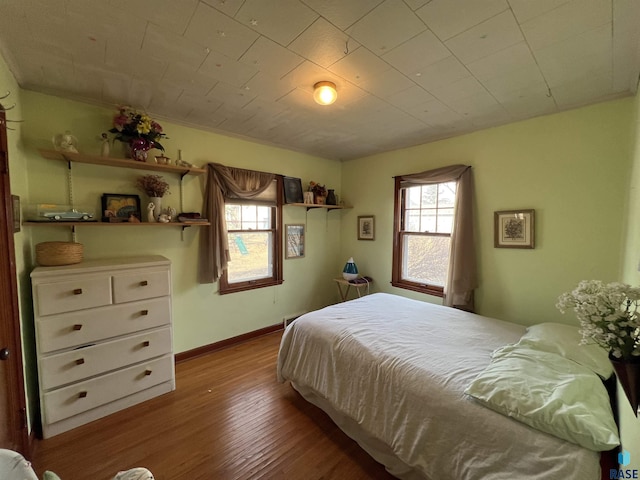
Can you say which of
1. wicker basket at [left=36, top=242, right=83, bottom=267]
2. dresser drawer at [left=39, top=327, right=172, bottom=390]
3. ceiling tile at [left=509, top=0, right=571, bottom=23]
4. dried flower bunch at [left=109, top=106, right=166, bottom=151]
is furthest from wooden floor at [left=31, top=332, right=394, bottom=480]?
ceiling tile at [left=509, top=0, right=571, bottom=23]

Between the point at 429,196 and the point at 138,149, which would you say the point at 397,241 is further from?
the point at 138,149

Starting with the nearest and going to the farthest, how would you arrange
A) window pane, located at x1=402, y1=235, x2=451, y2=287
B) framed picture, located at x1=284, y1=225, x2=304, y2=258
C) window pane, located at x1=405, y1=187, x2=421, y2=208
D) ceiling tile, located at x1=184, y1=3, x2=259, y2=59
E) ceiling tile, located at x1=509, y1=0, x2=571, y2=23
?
ceiling tile, located at x1=509, y1=0, x2=571, y2=23 → ceiling tile, located at x1=184, y1=3, x2=259, y2=59 → window pane, located at x1=402, y1=235, x2=451, y2=287 → window pane, located at x1=405, y1=187, x2=421, y2=208 → framed picture, located at x1=284, y1=225, x2=304, y2=258

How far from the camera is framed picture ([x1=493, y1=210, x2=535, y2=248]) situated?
2414 mm

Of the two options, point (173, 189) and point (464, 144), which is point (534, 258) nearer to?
point (464, 144)

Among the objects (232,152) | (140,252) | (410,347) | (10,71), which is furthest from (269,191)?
(410,347)

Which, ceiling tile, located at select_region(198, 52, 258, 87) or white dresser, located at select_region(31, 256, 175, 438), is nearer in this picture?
ceiling tile, located at select_region(198, 52, 258, 87)

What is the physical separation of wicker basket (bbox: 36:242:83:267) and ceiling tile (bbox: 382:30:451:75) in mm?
2607

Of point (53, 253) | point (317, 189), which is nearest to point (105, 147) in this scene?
point (53, 253)

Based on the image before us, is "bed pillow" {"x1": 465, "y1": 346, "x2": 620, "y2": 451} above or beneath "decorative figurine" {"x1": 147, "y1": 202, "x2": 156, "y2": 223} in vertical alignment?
beneath

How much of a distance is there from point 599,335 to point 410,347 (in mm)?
1158

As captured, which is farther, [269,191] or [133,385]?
[269,191]

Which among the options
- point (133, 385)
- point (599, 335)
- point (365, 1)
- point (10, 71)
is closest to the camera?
point (599, 335)

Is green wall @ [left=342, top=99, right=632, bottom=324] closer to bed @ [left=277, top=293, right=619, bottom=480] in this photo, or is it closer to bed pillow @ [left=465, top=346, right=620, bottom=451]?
bed @ [left=277, top=293, right=619, bottom=480]

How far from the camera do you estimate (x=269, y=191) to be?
132 inches
